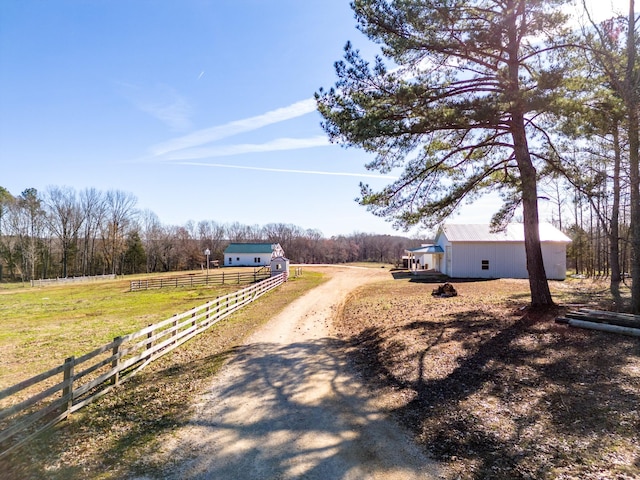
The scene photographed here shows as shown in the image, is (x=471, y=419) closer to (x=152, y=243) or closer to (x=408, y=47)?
(x=408, y=47)

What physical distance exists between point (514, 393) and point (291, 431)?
12.2 feet

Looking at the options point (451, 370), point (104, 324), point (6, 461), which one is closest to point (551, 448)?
point (451, 370)

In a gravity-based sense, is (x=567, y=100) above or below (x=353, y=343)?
above

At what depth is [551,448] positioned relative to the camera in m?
4.12

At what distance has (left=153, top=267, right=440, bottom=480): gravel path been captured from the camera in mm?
3990

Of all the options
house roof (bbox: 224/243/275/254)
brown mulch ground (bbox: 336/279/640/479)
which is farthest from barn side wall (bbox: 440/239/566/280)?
house roof (bbox: 224/243/275/254)

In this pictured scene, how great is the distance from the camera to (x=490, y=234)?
94.0 ft

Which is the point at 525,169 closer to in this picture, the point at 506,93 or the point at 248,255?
the point at 506,93

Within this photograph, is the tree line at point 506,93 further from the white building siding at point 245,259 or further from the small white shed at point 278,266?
the white building siding at point 245,259

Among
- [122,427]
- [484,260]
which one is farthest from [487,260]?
[122,427]

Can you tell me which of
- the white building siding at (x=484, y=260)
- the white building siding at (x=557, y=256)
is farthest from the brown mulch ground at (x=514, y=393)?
the white building siding at (x=557, y=256)

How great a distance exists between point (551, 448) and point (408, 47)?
9098 millimetres

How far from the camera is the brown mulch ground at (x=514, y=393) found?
3971 mm

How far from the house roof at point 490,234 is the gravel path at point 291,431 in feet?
72.2
